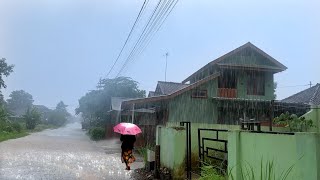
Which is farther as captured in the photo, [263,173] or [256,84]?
[256,84]

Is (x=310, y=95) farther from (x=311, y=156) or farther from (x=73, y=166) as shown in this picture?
(x=311, y=156)

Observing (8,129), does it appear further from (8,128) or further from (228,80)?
(228,80)

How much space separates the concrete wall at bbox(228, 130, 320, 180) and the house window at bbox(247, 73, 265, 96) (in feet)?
65.6

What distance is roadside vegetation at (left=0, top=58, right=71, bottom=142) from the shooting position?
37.0 meters

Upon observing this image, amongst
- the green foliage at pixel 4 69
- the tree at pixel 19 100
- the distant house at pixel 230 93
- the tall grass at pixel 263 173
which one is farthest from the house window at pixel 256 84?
the tree at pixel 19 100

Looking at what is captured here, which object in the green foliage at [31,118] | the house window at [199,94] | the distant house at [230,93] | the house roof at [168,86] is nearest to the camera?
the distant house at [230,93]

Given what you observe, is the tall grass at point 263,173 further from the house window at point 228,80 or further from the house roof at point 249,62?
the house window at point 228,80

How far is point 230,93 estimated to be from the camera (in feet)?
85.5

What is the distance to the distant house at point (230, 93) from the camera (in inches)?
1006

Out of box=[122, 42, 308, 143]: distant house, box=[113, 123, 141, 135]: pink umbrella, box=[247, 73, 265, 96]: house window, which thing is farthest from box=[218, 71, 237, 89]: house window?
box=[113, 123, 141, 135]: pink umbrella

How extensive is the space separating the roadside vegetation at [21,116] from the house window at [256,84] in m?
19.4

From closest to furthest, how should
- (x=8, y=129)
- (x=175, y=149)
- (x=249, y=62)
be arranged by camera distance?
(x=175, y=149) → (x=249, y=62) → (x=8, y=129)

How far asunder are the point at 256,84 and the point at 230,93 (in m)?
2.37

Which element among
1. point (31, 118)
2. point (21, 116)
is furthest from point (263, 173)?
point (21, 116)
